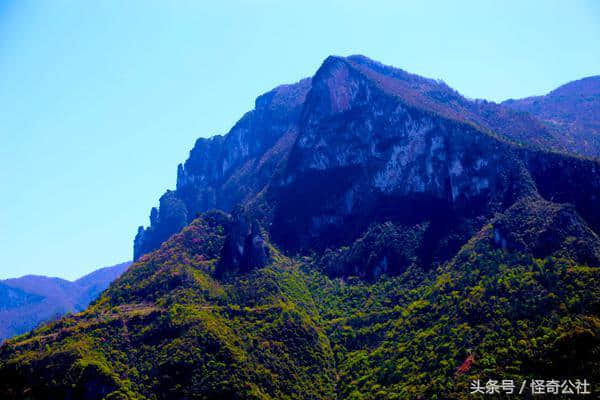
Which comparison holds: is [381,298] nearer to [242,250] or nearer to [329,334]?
[329,334]

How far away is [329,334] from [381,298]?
1989 cm

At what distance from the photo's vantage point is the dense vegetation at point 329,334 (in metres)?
105

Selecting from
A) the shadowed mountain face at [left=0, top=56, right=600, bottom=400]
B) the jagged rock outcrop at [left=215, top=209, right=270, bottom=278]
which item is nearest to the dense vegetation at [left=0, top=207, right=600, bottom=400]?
the shadowed mountain face at [left=0, top=56, right=600, bottom=400]

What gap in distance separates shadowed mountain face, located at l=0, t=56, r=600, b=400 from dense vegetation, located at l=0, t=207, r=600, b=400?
0.42 m

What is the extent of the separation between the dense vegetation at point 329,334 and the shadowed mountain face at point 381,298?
416 mm

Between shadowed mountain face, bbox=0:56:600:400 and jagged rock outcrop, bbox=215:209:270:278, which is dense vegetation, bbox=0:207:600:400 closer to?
shadowed mountain face, bbox=0:56:600:400

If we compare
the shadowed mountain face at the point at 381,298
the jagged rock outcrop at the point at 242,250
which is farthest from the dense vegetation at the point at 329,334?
the jagged rock outcrop at the point at 242,250

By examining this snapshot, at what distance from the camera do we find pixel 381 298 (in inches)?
6107

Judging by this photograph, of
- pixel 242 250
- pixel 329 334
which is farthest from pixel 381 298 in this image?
pixel 242 250

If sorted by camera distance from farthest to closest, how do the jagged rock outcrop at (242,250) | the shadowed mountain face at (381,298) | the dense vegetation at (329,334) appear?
1. the jagged rock outcrop at (242,250)
2. the shadowed mountain face at (381,298)
3. the dense vegetation at (329,334)

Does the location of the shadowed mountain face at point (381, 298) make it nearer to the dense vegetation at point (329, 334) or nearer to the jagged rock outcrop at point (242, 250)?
the dense vegetation at point (329, 334)

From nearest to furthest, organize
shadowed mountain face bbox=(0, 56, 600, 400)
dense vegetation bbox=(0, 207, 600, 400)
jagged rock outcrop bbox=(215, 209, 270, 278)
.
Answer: dense vegetation bbox=(0, 207, 600, 400) < shadowed mountain face bbox=(0, 56, 600, 400) < jagged rock outcrop bbox=(215, 209, 270, 278)

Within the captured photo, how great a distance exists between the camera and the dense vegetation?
344ft

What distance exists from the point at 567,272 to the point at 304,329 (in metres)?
65.3
